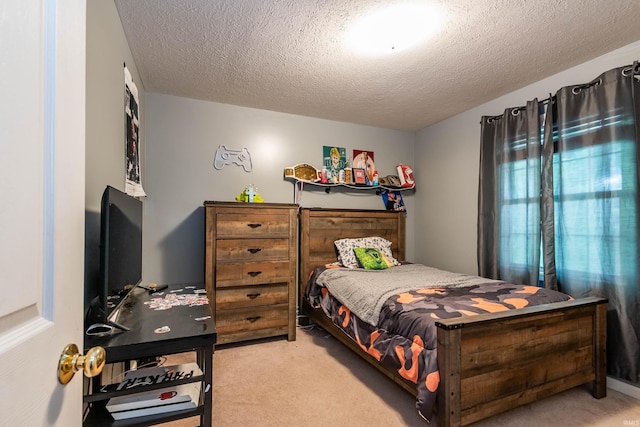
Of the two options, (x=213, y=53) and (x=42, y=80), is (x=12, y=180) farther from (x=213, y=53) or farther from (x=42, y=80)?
(x=213, y=53)

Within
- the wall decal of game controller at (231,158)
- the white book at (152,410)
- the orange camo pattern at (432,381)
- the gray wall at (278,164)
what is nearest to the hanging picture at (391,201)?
the gray wall at (278,164)

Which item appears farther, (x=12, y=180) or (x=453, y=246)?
(x=453, y=246)

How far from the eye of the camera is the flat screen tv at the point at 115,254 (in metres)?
1.06

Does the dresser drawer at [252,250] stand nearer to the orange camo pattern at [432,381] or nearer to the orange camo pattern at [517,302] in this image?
the orange camo pattern at [432,381]

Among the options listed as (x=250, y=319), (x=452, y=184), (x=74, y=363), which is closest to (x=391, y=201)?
(x=452, y=184)

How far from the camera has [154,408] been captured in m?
1.16

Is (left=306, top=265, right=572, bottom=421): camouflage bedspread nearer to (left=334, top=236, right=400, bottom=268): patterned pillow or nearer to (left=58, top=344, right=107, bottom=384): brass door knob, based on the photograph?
(left=334, top=236, right=400, bottom=268): patterned pillow

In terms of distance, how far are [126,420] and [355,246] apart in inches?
97.1

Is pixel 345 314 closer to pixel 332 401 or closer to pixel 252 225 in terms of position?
pixel 332 401

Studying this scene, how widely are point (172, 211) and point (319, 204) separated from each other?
155 cm

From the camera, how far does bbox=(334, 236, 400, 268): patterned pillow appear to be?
3156 mm

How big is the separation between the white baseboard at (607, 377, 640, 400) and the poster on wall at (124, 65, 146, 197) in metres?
3.44

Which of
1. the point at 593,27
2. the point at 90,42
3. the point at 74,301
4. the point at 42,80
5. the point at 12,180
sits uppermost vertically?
the point at 593,27

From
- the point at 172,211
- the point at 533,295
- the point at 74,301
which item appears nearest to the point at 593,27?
the point at 533,295
